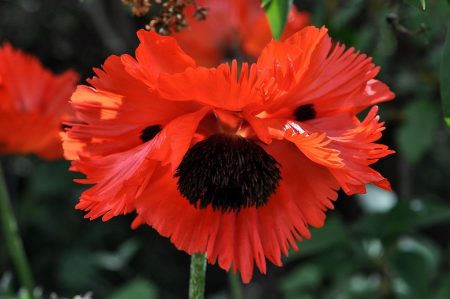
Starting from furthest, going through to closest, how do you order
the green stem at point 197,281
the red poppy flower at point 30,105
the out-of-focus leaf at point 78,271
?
the out-of-focus leaf at point 78,271 < the red poppy flower at point 30,105 < the green stem at point 197,281

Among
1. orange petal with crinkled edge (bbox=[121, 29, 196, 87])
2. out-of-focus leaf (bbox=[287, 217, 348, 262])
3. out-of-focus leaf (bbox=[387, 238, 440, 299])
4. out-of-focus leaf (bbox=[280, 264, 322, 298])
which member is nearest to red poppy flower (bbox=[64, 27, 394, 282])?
orange petal with crinkled edge (bbox=[121, 29, 196, 87])

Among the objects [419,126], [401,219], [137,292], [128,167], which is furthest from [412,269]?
[128,167]

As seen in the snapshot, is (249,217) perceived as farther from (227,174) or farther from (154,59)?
(154,59)

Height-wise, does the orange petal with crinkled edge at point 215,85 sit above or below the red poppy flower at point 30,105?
above

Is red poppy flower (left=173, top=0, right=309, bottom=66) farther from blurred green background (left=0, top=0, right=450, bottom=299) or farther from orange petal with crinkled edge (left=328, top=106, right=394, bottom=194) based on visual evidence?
orange petal with crinkled edge (left=328, top=106, right=394, bottom=194)

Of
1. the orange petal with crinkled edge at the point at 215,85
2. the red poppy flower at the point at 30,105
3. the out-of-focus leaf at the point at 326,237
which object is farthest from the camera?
the out-of-focus leaf at the point at 326,237

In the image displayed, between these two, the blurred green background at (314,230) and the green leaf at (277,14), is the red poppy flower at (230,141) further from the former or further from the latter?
the blurred green background at (314,230)

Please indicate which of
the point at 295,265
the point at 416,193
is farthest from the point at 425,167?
the point at 295,265

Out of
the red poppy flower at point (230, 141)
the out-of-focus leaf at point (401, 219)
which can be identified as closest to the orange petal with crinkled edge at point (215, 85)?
the red poppy flower at point (230, 141)
